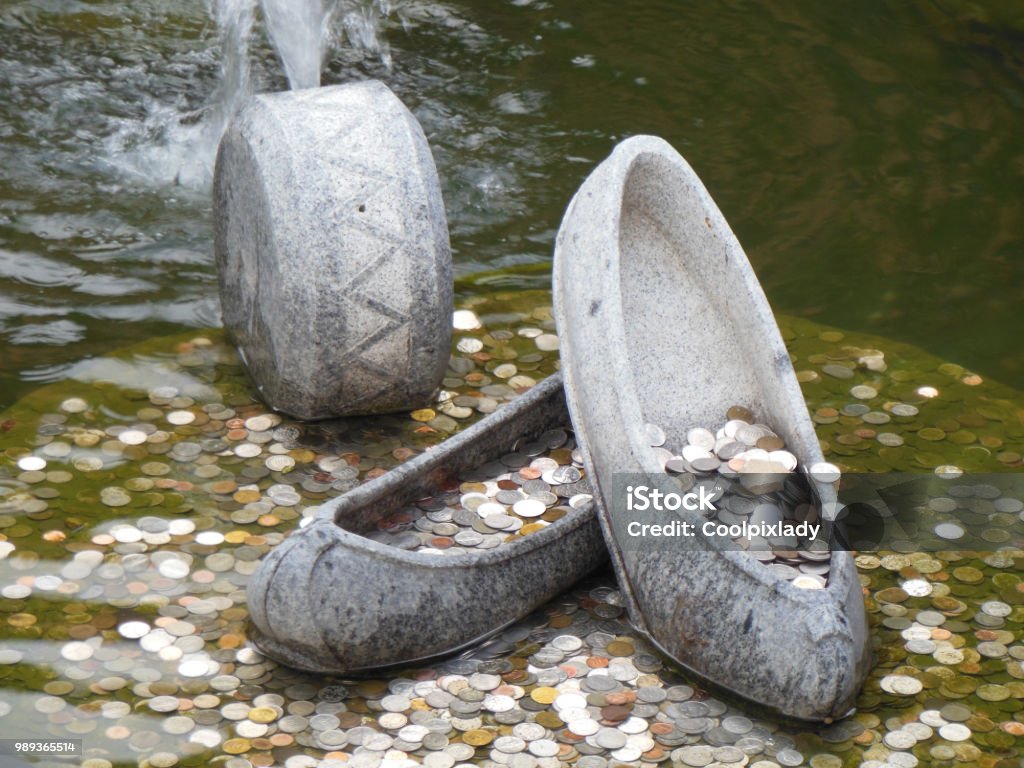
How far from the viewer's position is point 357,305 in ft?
12.9

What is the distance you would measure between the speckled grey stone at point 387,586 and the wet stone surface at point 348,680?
0.23 ft

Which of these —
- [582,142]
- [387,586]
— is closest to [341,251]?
[387,586]

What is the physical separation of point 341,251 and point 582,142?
2692 mm

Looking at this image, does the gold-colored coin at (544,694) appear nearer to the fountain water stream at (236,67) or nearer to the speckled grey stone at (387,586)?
the speckled grey stone at (387,586)

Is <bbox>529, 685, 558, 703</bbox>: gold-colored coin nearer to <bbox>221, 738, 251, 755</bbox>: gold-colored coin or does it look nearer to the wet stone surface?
the wet stone surface

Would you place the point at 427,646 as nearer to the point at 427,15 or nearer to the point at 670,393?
the point at 670,393

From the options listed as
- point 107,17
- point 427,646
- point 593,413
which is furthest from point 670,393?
point 107,17

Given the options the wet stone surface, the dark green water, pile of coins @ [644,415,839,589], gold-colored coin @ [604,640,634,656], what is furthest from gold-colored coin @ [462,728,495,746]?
the dark green water

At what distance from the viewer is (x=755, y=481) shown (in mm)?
3426

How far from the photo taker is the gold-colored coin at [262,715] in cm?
306

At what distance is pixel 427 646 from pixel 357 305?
45.0 inches

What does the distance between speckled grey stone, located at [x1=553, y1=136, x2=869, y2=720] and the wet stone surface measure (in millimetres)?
151

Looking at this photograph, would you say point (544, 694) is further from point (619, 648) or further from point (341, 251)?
point (341, 251)

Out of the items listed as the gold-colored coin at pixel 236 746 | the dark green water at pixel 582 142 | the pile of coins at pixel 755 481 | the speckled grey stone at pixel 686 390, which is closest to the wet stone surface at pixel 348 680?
the gold-colored coin at pixel 236 746
